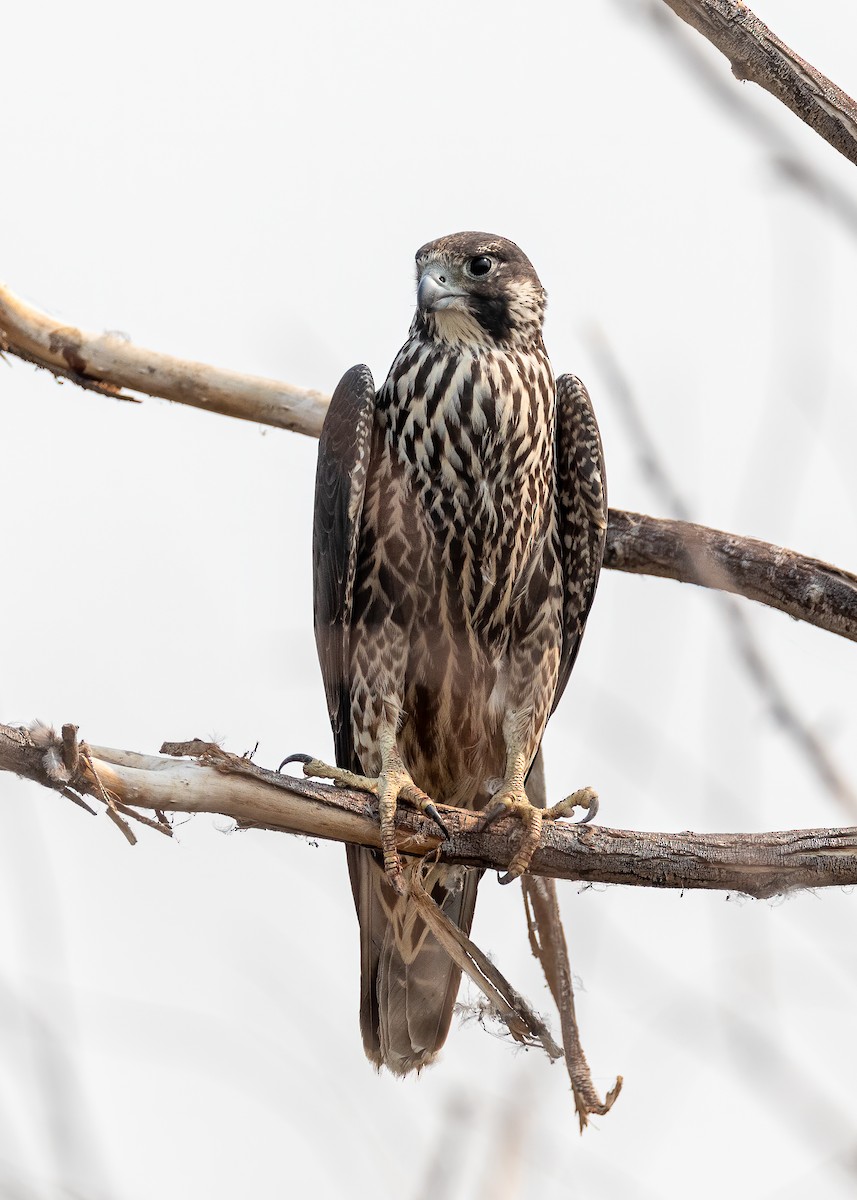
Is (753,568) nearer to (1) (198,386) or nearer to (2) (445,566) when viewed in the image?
(2) (445,566)

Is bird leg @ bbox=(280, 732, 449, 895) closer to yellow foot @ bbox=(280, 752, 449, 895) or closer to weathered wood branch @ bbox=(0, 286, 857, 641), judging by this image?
yellow foot @ bbox=(280, 752, 449, 895)

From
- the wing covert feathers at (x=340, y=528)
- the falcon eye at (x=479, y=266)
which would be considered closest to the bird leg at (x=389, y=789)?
the wing covert feathers at (x=340, y=528)

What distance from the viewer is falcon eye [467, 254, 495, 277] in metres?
3.81

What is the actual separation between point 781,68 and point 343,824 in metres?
1.77

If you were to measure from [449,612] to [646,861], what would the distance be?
37.2 inches

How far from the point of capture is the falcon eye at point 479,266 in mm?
3811

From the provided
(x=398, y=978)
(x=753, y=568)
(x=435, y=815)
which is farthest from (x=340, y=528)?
(x=398, y=978)

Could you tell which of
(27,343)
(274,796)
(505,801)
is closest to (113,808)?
(274,796)

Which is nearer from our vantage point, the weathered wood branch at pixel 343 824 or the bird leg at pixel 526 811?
the weathered wood branch at pixel 343 824

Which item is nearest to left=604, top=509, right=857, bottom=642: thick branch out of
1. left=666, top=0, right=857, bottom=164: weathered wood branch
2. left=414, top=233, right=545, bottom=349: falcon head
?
left=414, top=233, right=545, bottom=349: falcon head

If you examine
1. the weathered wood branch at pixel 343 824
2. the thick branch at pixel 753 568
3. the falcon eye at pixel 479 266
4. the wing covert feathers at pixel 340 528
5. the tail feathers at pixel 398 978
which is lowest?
the tail feathers at pixel 398 978

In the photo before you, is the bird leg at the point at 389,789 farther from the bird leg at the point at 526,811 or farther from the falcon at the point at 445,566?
the bird leg at the point at 526,811

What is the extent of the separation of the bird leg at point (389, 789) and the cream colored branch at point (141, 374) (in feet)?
3.62

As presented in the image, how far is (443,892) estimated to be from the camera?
3.95 metres
